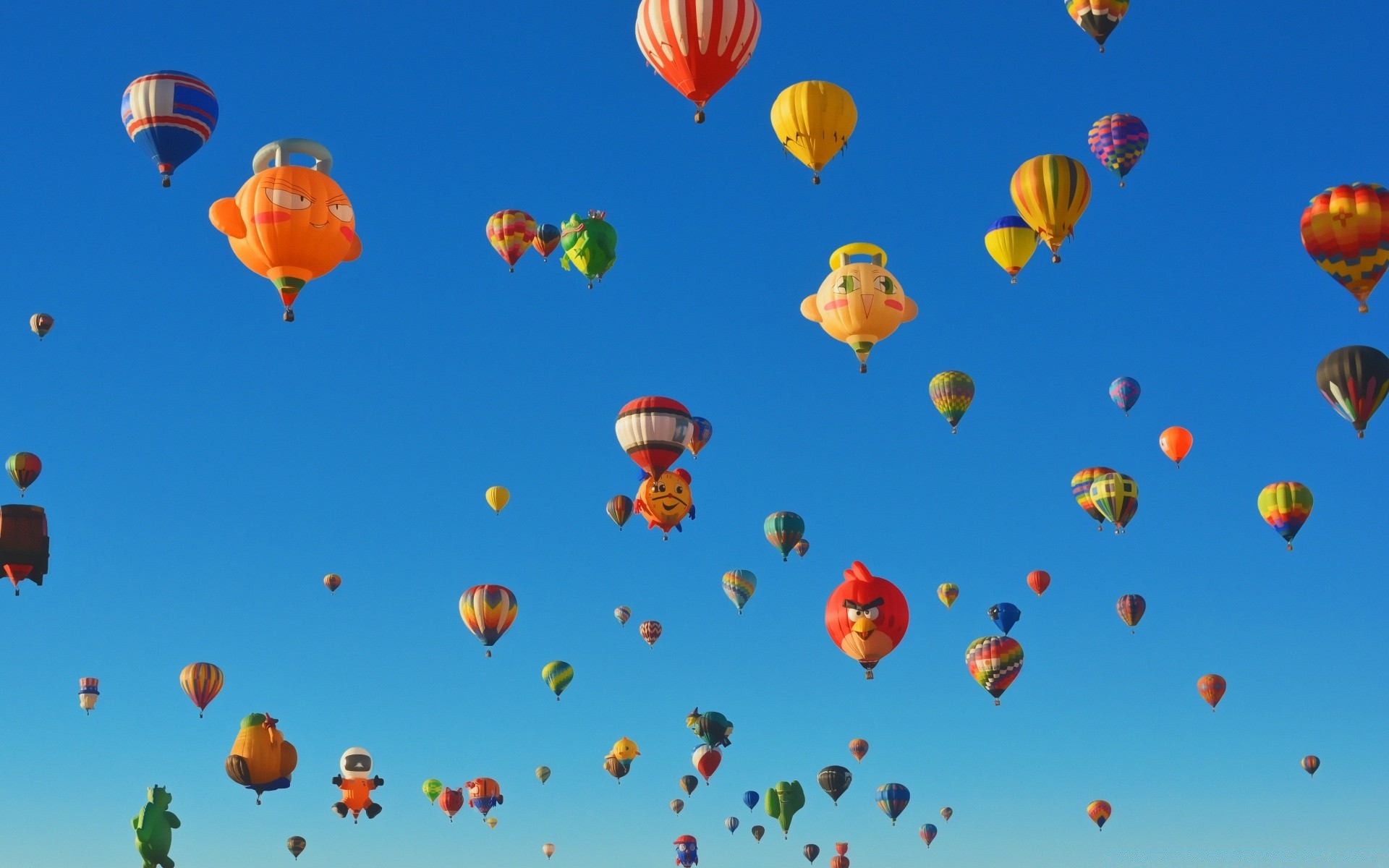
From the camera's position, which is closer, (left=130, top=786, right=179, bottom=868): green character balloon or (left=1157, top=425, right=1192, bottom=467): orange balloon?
(left=130, top=786, right=179, bottom=868): green character balloon

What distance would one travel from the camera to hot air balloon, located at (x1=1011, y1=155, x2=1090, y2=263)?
3616 cm

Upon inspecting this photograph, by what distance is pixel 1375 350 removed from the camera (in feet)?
114

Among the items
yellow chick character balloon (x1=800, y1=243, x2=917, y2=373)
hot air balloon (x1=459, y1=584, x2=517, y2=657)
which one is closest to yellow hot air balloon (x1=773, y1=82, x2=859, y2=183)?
yellow chick character balloon (x1=800, y1=243, x2=917, y2=373)

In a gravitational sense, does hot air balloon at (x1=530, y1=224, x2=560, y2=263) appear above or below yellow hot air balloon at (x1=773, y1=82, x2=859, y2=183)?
above

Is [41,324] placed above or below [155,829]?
above

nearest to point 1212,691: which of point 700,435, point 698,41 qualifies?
point 700,435

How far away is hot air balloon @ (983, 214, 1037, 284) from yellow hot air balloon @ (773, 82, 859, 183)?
6134 millimetres

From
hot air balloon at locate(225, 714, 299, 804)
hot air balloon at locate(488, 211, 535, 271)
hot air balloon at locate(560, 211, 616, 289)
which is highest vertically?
hot air balloon at locate(488, 211, 535, 271)

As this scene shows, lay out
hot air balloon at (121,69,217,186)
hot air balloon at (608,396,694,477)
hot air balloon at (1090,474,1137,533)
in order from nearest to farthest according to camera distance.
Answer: hot air balloon at (121,69,217,186) → hot air balloon at (608,396,694,477) → hot air balloon at (1090,474,1137,533)

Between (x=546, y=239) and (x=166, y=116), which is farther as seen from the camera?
(x=546, y=239)

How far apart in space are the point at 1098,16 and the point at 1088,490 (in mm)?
13793

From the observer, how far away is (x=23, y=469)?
157ft

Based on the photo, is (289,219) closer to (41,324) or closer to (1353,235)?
(1353,235)

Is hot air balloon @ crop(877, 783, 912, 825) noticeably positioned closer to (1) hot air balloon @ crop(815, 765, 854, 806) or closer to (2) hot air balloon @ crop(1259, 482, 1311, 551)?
(1) hot air balloon @ crop(815, 765, 854, 806)
